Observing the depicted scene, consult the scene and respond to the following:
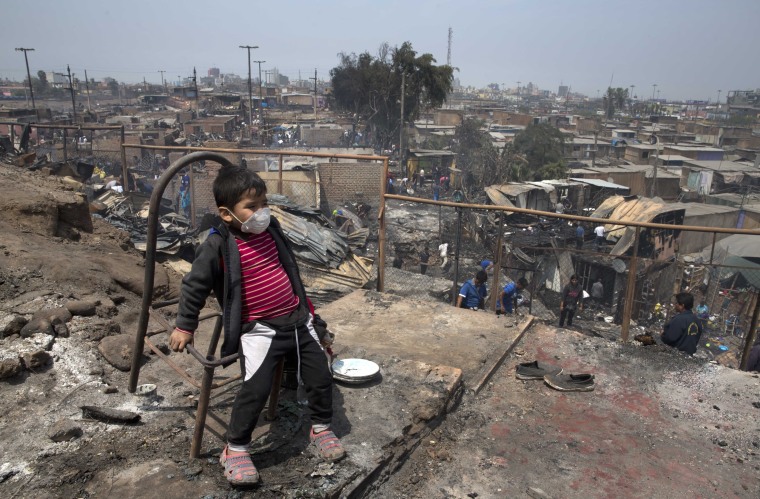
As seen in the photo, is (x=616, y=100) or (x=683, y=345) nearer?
(x=683, y=345)

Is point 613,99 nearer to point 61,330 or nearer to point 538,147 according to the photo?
point 538,147

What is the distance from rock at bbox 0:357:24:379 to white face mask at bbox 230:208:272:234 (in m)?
1.78

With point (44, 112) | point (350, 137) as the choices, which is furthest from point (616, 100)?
point (44, 112)

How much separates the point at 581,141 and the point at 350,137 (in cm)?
2469

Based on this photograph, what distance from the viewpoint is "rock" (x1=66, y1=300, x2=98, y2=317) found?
3.83 metres

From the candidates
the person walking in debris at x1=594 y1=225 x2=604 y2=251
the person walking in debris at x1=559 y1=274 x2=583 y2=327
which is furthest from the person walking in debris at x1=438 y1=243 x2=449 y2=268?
the person walking in debris at x1=594 y1=225 x2=604 y2=251

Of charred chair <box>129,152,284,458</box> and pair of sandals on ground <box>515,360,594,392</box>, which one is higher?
charred chair <box>129,152,284,458</box>

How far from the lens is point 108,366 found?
134 inches

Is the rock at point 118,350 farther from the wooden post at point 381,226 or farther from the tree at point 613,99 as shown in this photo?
the tree at point 613,99

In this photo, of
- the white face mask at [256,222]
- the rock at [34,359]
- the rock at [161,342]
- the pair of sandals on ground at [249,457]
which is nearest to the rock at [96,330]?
the rock at [161,342]

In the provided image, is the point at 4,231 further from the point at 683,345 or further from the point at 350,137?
the point at 350,137

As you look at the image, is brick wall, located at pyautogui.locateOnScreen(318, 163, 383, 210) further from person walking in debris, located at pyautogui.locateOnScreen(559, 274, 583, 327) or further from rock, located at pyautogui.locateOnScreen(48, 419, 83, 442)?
rock, located at pyautogui.locateOnScreen(48, 419, 83, 442)

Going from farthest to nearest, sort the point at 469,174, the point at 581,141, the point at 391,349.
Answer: the point at 581,141, the point at 469,174, the point at 391,349

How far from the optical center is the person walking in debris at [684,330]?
5.25 meters
